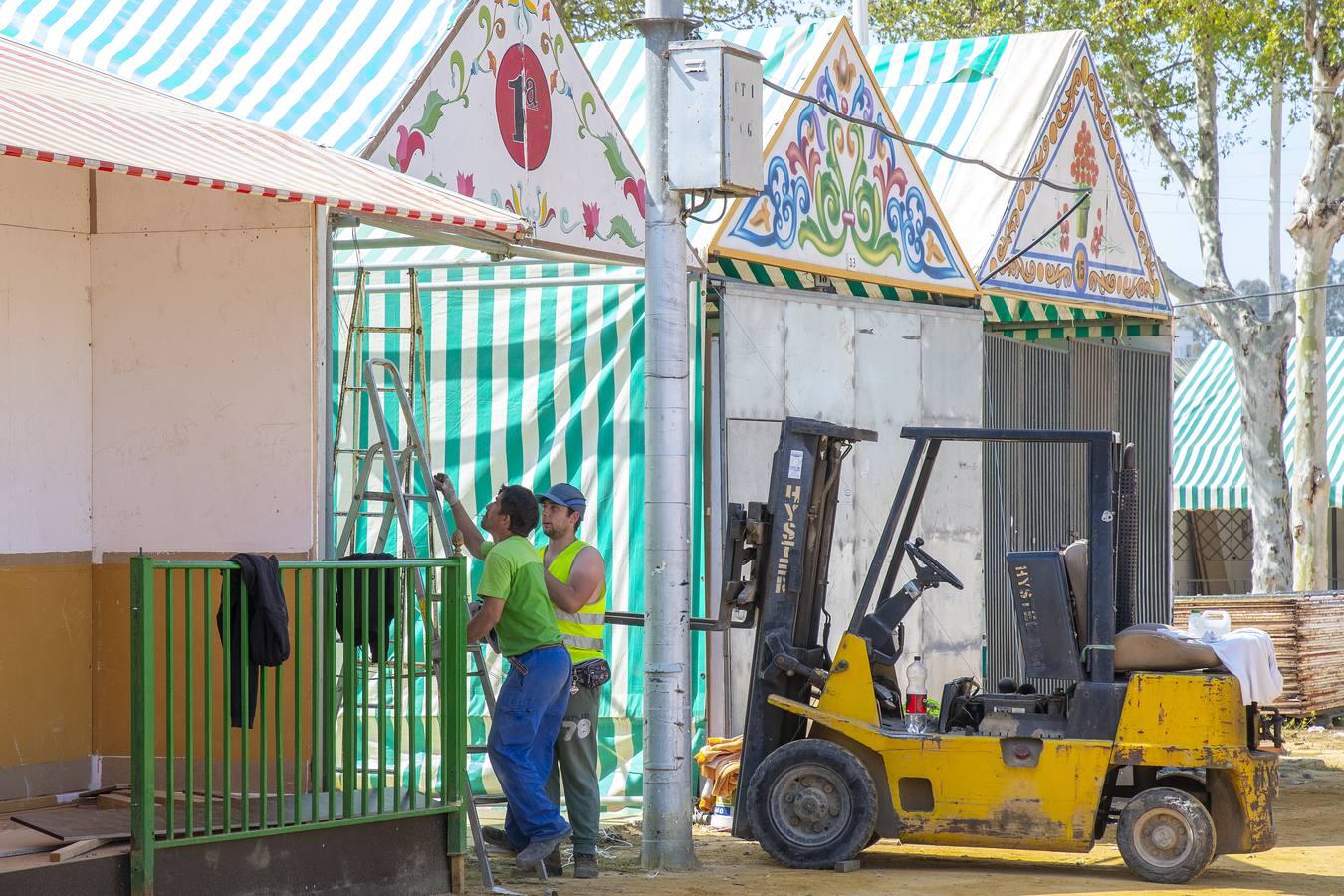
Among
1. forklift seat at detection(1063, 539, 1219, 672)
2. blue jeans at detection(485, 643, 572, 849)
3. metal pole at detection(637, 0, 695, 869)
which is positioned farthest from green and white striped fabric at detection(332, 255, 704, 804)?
forklift seat at detection(1063, 539, 1219, 672)

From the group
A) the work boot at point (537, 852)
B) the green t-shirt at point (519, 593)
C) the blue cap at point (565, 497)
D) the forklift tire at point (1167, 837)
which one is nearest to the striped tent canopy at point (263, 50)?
the blue cap at point (565, 497)

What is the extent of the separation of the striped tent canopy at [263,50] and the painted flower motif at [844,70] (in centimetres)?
357

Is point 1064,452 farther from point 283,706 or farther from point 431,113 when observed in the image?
point 283,706

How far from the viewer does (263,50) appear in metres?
9.07

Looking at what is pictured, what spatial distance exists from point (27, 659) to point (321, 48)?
128 inches

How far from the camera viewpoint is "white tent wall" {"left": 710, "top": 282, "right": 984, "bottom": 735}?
36.3ft

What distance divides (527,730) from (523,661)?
12.4 inches

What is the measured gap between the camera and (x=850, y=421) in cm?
1214

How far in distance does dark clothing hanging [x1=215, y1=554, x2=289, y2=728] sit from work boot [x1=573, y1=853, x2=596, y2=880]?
229cm

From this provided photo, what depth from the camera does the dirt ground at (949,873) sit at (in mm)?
8500

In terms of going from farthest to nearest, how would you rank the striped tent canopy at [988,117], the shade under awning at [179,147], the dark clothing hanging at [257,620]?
the striped tent canopy at [988,117], the dark clothing hanging at [257,620], the shade under awning at [179,147]

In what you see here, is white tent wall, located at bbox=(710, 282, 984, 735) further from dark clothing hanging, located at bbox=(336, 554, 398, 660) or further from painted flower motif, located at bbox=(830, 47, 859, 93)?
dark clothing hanging, located at bbox=(336, 554, 398, 660)

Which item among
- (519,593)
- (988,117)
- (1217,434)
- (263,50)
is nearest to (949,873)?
(519,593)

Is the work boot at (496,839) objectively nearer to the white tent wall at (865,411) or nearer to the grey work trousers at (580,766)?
the grey work trousers at (580,766)
